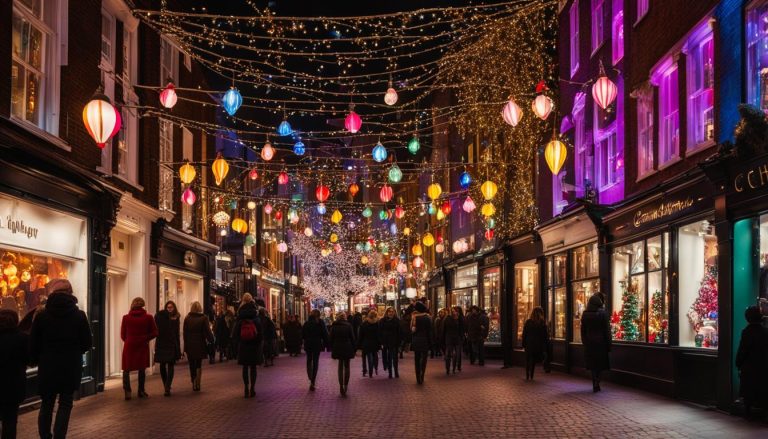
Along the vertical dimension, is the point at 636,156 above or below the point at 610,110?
below

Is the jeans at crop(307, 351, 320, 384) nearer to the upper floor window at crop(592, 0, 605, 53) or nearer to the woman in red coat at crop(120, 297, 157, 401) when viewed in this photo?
the woman in red coat at crop(120, 297, 157, 401)

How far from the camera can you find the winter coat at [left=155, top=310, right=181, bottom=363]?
17.5m

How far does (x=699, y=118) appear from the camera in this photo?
53.7 ft

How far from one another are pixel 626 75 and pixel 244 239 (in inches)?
1136

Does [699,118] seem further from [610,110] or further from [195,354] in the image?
[195,354]

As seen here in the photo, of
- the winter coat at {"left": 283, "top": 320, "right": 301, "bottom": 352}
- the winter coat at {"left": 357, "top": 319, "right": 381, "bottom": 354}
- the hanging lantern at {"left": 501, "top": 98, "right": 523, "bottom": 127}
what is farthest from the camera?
the winter coat at {"left": 283, "top": 320, "right": 301, "bottom": 352}

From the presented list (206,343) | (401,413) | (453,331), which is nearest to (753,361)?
(401,413)

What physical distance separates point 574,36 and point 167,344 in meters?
14.0

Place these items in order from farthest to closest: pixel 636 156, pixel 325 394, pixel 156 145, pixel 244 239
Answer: pixel 244 239 < pixel 156 145 < pixel 636 156 < pixel 325 394

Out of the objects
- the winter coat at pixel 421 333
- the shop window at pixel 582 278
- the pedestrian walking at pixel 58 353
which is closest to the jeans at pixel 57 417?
the pedestrian walking at pixel 58 353

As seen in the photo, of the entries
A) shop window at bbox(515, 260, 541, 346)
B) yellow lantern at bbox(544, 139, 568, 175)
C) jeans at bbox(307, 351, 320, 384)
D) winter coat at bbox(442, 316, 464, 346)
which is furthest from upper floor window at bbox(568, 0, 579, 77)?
jeans at bbox(307, 351, 320, 384)

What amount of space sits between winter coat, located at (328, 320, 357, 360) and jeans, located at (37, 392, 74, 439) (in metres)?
8.19

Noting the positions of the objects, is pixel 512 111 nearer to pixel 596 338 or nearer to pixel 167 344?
pixel 596 338

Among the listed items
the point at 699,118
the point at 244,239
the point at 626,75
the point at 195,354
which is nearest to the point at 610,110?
the point at 626,75
